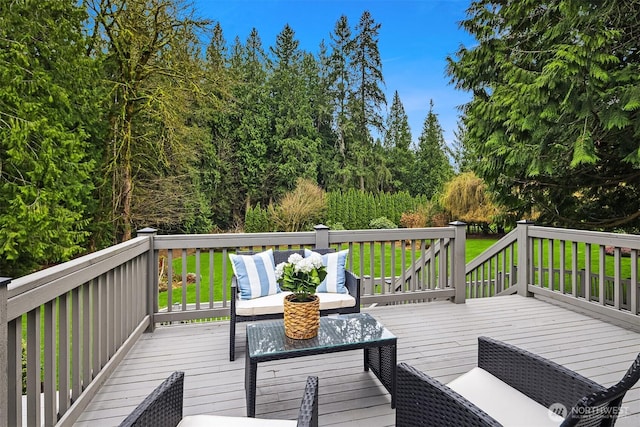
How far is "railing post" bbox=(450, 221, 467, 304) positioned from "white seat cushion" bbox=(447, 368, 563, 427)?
9.45 feet

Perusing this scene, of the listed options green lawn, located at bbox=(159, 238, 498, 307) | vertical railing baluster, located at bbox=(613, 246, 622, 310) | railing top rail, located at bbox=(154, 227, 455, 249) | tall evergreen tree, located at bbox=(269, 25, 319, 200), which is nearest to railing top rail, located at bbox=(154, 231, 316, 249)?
railing top rail, located at bbox=(154, 227, 455, 249)

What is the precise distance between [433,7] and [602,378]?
1606 cm

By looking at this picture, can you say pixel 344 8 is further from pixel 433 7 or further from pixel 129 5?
pixel 129 5

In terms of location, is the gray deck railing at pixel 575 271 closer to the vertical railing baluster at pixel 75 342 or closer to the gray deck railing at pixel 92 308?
the gray deck railing at pixel 92 308

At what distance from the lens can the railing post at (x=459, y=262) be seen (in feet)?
15.1

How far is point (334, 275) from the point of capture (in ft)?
11.7

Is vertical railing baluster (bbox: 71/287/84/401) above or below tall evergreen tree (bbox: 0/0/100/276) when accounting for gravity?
below

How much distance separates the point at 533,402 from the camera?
1.62 meters

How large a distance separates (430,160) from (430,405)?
23.2 meters

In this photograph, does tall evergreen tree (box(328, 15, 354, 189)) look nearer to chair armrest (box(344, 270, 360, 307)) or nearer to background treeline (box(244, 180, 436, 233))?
background treeline (box(244, 180, 436, 233))

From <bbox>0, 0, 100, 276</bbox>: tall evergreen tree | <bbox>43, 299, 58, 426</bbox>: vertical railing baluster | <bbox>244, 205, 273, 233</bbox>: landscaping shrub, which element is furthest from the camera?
<bbox>244, 205, 273, 233</bbox>: landscaping shrub

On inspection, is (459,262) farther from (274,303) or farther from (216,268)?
(216,268)

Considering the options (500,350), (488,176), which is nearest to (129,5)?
(488,176)

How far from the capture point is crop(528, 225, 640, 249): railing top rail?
371cm
